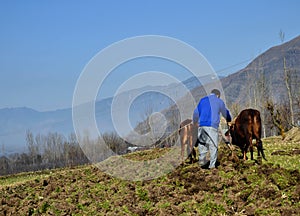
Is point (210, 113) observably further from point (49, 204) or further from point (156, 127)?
point (156, 127)

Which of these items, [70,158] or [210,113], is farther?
[70,158]

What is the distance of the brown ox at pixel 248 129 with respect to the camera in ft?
41.3

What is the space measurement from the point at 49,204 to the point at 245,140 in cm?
559

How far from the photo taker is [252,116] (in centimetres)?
1270

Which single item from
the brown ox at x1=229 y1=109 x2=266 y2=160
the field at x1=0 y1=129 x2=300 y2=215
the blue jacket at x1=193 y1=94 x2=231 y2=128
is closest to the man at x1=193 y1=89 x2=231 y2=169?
the blue jacket at x1=193 y1=94 x2=231 y2=128

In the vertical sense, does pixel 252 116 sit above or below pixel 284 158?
above

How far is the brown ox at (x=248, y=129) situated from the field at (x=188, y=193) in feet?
1.75

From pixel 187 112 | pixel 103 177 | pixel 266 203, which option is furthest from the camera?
pixel 187 112

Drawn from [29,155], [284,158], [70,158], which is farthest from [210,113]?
[29,155]

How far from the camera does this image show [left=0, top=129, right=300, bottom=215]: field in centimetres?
916

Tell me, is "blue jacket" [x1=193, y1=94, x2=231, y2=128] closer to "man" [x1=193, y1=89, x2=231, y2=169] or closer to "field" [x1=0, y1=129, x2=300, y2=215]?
"man" [x1=193, y1=89, x2=231, y2=169]

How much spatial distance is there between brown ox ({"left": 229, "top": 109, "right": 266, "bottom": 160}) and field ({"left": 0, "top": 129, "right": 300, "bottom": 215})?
1.75 ft

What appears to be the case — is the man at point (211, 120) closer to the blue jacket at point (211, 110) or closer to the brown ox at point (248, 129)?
the blue jacket at point (211, 110)

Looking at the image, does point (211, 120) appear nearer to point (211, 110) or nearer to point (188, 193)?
point (211, 110)
